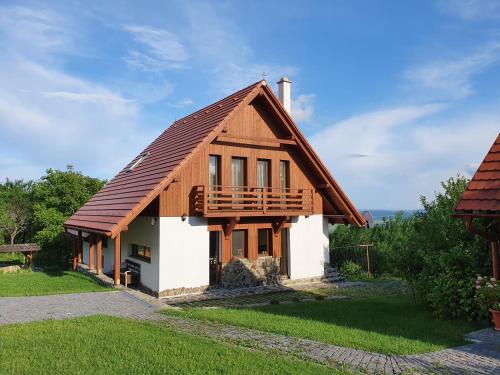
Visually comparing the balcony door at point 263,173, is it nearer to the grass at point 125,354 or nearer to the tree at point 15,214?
the grass at point 125,354

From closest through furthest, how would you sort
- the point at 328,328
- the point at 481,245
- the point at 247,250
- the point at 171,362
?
1. the point at 171,362
2. the point at 328,328
3. the point at 481,245
4. the point at 247,250

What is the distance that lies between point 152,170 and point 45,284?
5.66m

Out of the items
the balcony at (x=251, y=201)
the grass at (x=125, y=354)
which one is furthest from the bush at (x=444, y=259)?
the grass at (x=125, y=354)

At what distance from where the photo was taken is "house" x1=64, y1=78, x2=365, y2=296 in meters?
14.5

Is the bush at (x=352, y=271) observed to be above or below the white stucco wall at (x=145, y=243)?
below

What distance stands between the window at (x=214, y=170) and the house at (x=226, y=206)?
4 cm

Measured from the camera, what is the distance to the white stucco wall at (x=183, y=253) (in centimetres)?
1436

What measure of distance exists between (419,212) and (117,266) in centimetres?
993

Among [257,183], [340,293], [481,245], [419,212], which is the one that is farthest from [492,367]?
[257,183]

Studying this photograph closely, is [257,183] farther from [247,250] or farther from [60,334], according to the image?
[60,334]

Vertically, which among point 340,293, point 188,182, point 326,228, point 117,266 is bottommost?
point 340,293

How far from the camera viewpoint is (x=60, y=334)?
27.8 ft

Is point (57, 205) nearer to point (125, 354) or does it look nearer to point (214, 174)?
point (214, 174)

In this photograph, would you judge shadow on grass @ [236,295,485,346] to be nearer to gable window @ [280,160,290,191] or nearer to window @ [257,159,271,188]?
window @ [257,159,271,188]
